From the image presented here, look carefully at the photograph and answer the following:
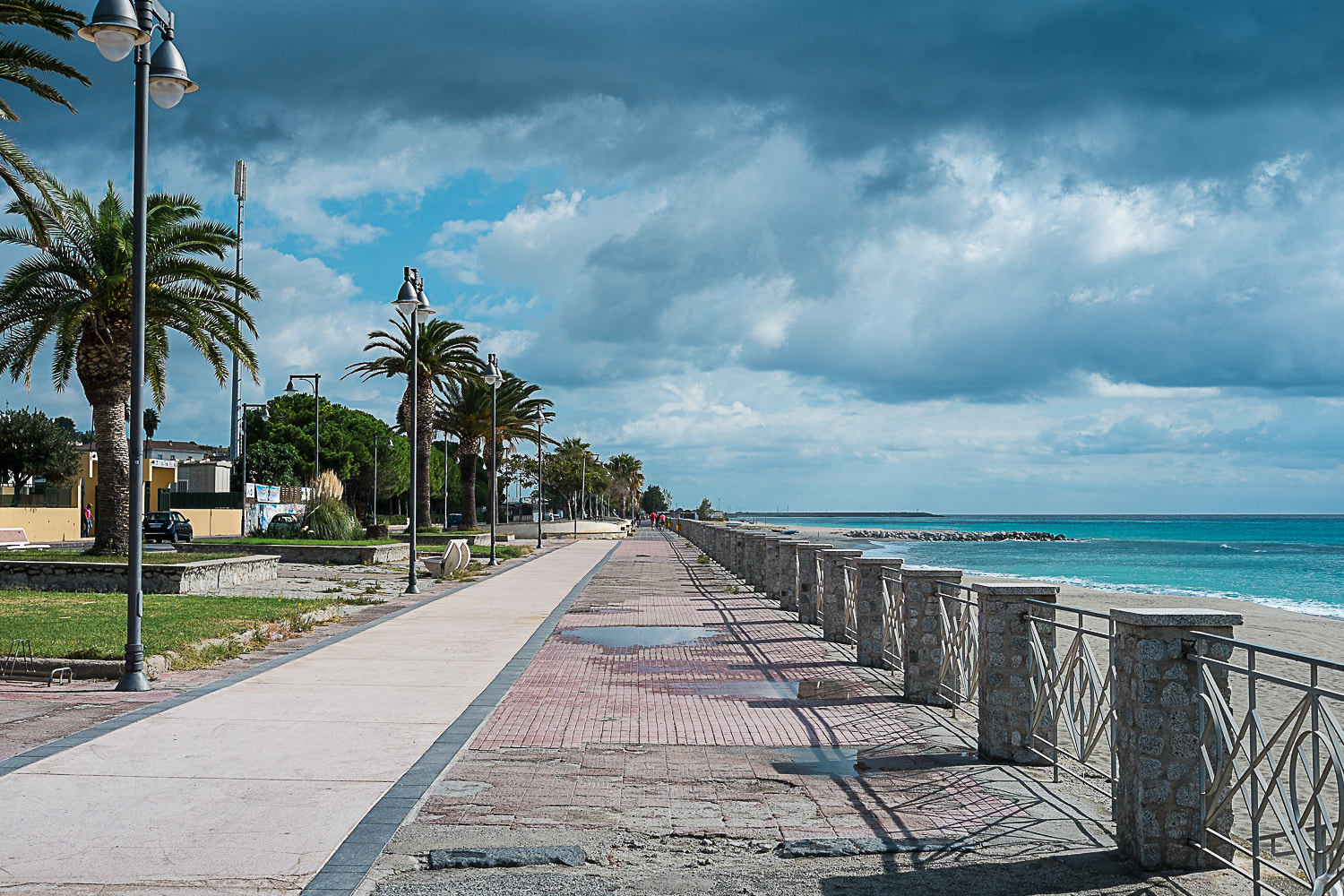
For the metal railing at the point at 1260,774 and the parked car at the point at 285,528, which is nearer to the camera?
the metal railing at the point at 1260,774

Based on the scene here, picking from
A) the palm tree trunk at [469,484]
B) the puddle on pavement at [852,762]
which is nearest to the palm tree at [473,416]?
the palm tree trunk at [469,484]

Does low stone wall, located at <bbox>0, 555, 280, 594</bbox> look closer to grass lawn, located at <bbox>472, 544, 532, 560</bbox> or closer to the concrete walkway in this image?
the concrete walkway

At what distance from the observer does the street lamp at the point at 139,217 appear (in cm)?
957

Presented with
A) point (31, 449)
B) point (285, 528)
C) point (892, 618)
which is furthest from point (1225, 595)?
point (31, 449)

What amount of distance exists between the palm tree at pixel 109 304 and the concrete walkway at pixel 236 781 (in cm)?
1189

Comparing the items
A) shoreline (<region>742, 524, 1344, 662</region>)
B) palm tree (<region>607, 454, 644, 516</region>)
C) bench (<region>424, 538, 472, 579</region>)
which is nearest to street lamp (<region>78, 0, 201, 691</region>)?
shoreline (<region>742, 524, 1344, 662</region>)

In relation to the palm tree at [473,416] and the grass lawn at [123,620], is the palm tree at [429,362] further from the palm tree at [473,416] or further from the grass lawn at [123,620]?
the grass lawn at [123,620]

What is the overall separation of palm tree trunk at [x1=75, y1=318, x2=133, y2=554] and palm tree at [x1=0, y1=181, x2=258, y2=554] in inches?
0.7

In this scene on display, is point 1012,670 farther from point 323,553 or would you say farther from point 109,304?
point 323,553

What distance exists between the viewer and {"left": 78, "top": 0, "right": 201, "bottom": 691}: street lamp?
377 inches

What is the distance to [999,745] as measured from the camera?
7207 millimetres

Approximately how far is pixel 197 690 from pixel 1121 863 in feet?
26.6

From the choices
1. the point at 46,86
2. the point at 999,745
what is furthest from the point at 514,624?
the point at 46,86

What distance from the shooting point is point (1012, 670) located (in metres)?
7.14
